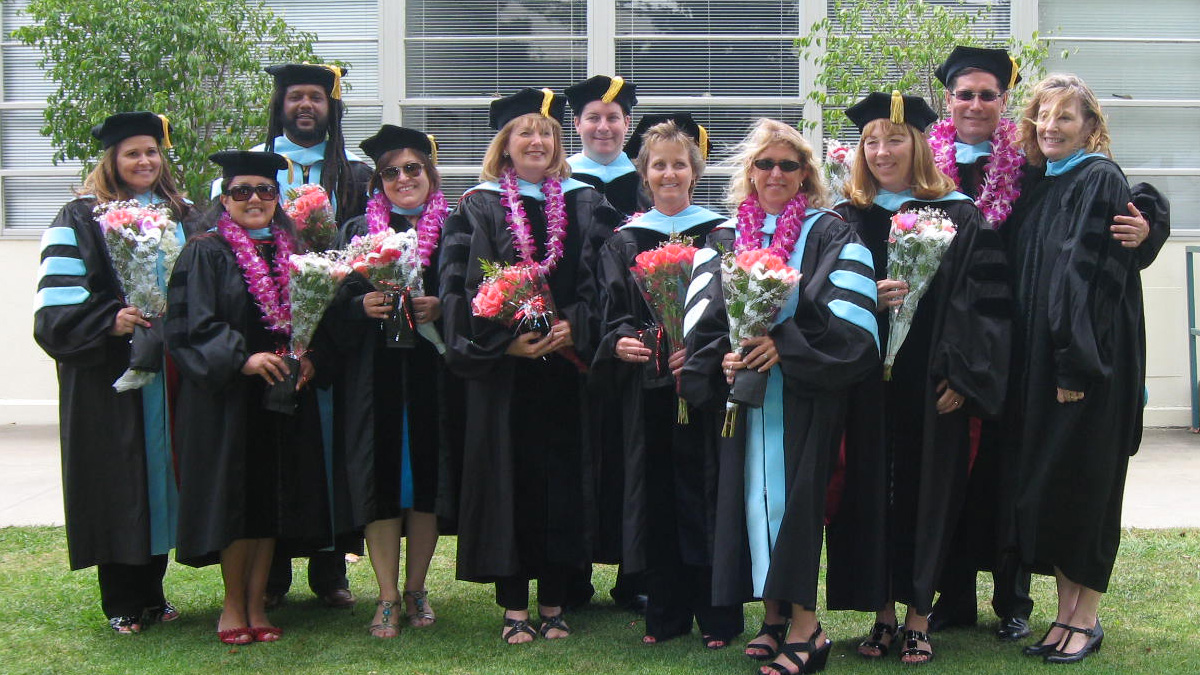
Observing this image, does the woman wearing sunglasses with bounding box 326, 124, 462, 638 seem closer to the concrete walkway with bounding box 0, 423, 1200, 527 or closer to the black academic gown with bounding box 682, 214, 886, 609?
the black academic gown with bounding box 682, 214, 886, 609

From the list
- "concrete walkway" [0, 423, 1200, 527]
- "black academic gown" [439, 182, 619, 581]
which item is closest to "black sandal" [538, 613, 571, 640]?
"black academic gown" [439, 182, 619, 581]

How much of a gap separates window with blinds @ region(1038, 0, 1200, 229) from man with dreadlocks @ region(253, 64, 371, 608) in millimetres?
7976

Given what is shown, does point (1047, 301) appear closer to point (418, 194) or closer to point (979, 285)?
point (979, 285)

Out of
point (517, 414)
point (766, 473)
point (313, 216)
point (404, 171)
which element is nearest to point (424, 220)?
point (404, 171)

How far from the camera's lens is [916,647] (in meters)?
5.05

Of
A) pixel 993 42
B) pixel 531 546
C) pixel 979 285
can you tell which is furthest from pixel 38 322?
pixel 993 42

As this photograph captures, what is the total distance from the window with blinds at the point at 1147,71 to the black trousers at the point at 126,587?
950 centimetres

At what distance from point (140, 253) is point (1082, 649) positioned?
4.32 metres

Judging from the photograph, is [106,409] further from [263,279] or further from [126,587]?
[263,279]

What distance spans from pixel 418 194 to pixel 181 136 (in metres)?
4.90

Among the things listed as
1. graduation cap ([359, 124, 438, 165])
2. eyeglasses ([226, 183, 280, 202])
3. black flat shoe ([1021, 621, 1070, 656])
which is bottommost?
black flat shoe ([1021, 621, 1070, 656])

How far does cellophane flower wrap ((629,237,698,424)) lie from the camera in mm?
4938

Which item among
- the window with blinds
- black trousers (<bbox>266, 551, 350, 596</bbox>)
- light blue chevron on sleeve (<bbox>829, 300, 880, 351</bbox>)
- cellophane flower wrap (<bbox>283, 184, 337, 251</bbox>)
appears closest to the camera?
light blue chevron on sleeve (<bbox>829, 300, 880, 351</bbox>)

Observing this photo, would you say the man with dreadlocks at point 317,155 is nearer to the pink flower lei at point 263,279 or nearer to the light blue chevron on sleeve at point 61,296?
the pink flower lei at point 263,279
